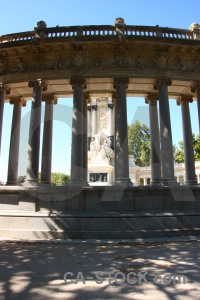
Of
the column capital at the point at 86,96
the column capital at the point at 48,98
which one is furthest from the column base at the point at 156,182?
the column capital at the point at 48,98

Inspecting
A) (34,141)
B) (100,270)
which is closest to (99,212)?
(34,141)

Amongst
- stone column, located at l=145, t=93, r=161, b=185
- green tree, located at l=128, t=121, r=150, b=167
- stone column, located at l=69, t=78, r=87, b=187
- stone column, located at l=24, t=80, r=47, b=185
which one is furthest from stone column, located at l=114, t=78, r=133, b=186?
green tree, located at l=128, t=121, r=150, b=167

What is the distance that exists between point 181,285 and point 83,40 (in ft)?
58.8

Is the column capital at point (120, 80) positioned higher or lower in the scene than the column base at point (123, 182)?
→ higher

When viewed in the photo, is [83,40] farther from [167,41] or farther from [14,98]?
[14,98]

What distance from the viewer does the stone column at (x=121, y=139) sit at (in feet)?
62.8

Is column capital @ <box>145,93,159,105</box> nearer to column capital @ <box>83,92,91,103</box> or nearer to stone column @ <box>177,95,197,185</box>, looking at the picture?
stone column @ <box>177,95,197,185</box>

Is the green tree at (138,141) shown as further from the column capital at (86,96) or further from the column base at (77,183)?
the column base at (77,183)

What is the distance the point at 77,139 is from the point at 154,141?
7.11 metres

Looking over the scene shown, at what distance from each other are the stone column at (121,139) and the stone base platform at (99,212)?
1100mm

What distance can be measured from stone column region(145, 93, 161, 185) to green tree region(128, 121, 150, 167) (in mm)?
65494

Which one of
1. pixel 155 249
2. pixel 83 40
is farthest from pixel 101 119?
pixel 155 249

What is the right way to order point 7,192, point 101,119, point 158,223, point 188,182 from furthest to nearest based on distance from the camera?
point 101,119, point 188,182, point 7,192, point 158,223

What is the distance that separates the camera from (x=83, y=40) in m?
20.1
